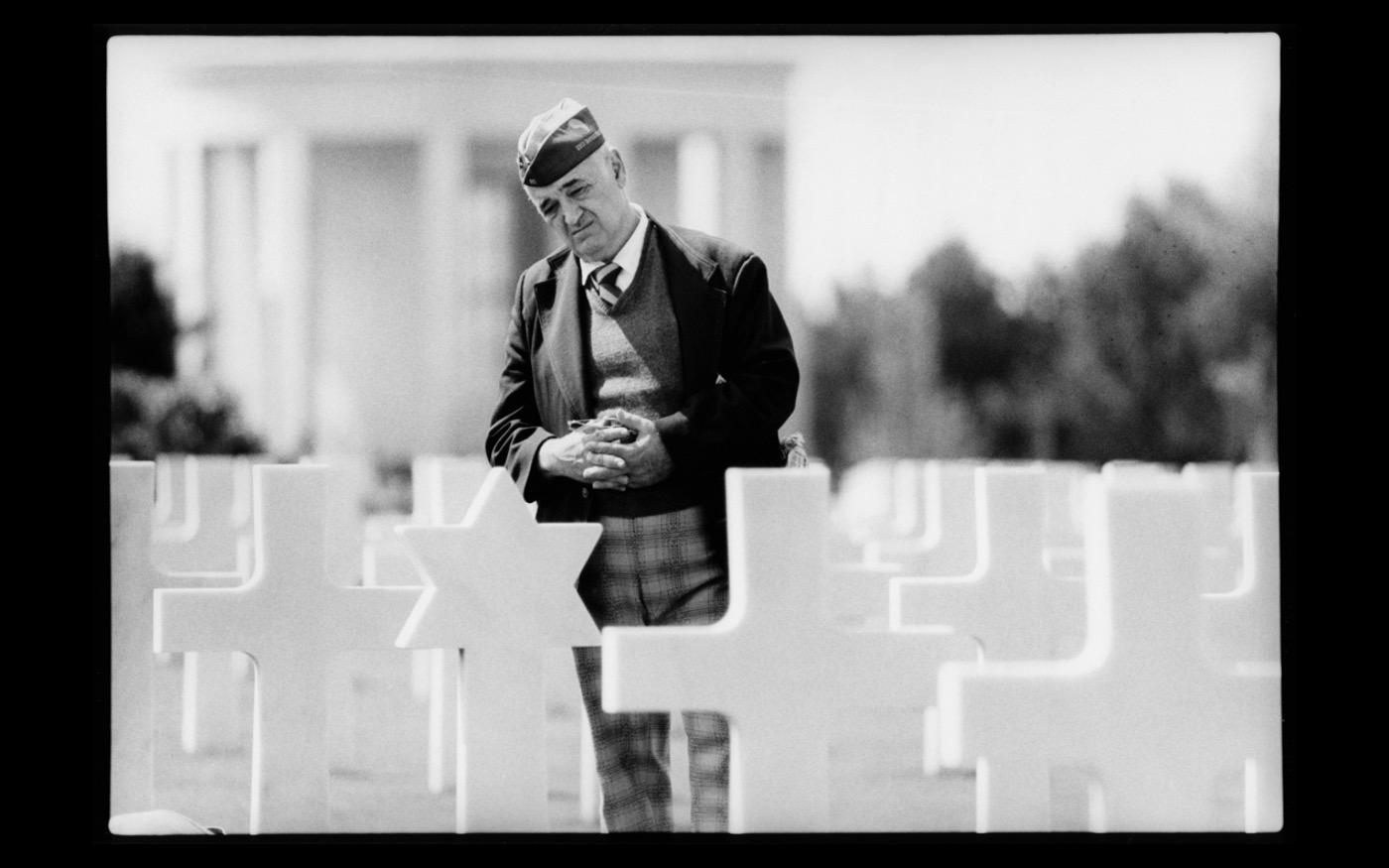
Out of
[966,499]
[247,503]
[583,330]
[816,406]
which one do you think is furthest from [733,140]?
[247,503]

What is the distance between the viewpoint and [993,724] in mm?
2633

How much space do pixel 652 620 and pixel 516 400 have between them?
45 cm

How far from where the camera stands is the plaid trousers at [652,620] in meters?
2.78

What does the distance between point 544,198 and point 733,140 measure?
1207 mm

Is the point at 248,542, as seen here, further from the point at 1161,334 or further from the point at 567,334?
the point at 1161,334

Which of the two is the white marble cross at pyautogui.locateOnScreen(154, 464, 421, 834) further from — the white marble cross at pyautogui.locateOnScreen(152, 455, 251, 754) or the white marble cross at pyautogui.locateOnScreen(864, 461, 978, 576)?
the white marble cross at pyautogui.locateOnScreen(864, 461, 978, 576)

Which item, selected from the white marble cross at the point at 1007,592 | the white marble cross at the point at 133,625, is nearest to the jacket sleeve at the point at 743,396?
the white marble cross at the point at 1007,592

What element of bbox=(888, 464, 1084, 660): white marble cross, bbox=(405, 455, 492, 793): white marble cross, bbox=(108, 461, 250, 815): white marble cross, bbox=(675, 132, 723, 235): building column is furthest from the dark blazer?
bbox=(108, 461, 250, 815): white marble cross

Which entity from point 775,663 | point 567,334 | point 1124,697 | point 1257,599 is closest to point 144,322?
point 567,334

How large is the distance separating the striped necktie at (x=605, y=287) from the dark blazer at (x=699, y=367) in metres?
0.03

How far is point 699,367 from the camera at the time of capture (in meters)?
2.76

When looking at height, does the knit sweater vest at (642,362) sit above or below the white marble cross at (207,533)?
above

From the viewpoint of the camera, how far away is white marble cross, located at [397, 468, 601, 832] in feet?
Result: 8.84

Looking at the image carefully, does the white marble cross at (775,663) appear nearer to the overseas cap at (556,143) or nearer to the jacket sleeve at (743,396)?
the jacket sleeve at (743,396)
